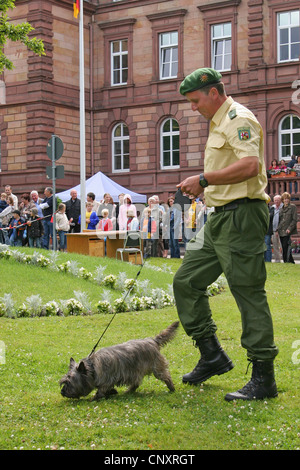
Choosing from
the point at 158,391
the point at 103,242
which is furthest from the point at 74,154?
the point at 158,391

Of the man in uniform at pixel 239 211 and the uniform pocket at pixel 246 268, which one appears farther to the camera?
the uniform pocket at pixel 246 268

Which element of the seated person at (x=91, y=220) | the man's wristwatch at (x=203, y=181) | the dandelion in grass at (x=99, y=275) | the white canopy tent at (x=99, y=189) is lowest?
the dandelion in grass at (x=99, y=275)

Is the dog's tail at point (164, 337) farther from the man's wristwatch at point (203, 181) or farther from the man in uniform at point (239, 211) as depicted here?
the man's wristwatch at point (203, 181)

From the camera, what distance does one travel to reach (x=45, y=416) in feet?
16.9

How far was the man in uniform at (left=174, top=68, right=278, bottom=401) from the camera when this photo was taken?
517cm

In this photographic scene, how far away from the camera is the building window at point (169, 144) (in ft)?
120

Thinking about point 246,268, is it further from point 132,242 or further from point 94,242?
point 94,242

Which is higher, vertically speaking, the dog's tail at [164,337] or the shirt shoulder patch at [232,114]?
the shirt shoulder patch at [232,114]

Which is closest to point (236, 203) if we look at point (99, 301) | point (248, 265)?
point (248, 265)

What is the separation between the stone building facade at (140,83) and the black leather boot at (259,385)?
91.1 ft

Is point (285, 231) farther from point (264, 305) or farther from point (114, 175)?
point (114, 175)

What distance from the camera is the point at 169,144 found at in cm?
3669

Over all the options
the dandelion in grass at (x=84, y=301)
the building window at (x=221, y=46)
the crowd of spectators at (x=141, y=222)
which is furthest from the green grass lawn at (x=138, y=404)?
the building window at (x=221, y=46)

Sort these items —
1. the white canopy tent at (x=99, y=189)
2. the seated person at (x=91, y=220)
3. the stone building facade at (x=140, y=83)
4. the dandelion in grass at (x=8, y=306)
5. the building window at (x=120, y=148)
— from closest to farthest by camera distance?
the dandelion in grass at (x=8, y=306) < the seated person at (x=91, y=220) < the white canopy tent at (x=99, y=189) < the stone building facade at (x=140, y=83) < the building window at (x=120, y=148)
